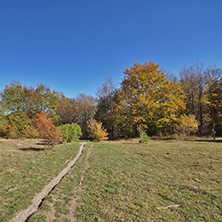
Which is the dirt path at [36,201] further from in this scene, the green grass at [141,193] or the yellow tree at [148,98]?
the yellow tree at [148,98]

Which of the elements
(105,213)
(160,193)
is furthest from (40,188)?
(160,193)

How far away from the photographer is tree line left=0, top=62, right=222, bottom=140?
2195cm

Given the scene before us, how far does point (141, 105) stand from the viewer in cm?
2211

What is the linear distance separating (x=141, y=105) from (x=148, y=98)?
61.3 inches

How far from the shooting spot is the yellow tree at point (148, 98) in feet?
72.5

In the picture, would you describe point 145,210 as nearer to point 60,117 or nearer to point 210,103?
point 210,103

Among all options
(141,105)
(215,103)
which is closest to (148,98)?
(141,105)

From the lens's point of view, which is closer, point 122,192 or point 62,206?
point 62,206

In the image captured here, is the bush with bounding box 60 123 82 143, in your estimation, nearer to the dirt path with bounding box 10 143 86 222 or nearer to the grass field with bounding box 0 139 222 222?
the grass field with bounding box 0 139 222 222

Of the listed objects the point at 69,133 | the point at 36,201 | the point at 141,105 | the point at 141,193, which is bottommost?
the point at 141,193

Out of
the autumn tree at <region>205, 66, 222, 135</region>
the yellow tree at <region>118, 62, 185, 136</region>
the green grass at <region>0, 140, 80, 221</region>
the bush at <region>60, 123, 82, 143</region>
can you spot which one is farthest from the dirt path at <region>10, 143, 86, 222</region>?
the autumn tree at <region>205, 66, 222, 135</region>

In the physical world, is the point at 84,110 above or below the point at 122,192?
above

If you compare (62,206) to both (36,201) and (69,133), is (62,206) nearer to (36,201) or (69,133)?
(36,201)

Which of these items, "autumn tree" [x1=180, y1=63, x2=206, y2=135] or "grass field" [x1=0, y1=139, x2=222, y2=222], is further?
"autumn tree" [x1=180, y1=63, x2=206, y2=135]
